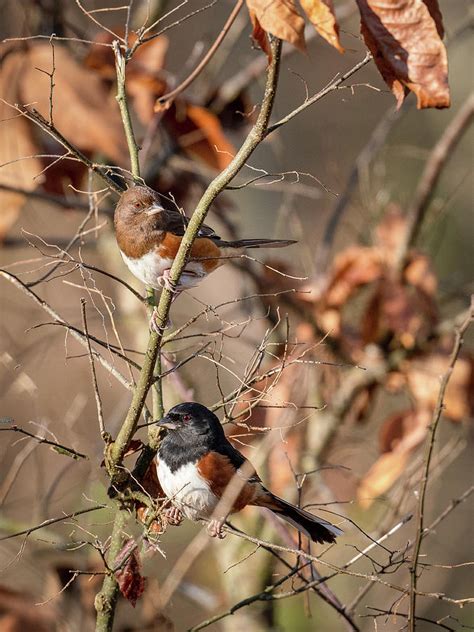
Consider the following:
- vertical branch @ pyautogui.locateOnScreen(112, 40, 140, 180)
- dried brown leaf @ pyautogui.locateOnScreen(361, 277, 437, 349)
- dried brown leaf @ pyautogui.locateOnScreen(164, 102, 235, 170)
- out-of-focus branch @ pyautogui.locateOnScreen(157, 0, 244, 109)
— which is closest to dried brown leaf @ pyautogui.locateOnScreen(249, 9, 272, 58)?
out-of-focus branch @ pyautogui.locateOnScreen(157, 0, 244, 109)

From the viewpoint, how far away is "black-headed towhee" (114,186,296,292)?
2.46m

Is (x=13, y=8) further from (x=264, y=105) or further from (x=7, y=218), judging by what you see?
(x=264, y=105)

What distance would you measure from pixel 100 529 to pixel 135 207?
196 cm

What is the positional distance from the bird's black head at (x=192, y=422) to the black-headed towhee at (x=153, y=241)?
338 mm

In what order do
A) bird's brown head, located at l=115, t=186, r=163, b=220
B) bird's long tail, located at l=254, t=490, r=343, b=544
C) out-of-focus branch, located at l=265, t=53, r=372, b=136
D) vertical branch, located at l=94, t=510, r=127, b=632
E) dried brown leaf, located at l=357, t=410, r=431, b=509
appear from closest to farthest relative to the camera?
out-of-focus branch, located at l=265, t=53, r=372, b=136
vertical branch, located at l=94, t=510, r=127, b=632
bird's long tail, located at l=254, t=490, r=343, b=544
bird's brown head, located at l=115, t=186, r=163, b=220
dried brown leaf, located at l=357, t=410, r=431, b=509

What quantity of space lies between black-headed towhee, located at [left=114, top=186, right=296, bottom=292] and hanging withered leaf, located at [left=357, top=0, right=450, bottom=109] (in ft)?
3.00

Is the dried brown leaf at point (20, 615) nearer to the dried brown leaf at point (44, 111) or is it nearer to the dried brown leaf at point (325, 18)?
the dried brown leaf at point (44, 111)

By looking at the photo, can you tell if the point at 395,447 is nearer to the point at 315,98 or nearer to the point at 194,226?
the point at 194,226

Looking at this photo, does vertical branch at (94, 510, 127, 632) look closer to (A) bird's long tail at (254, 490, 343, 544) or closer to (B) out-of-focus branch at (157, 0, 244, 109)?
(A) bird's long tail at (254, 490, 343, 544)

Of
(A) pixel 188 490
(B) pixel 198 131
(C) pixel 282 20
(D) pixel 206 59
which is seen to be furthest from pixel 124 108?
(B) pixel 198 131

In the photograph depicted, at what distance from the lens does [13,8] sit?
4496 mm

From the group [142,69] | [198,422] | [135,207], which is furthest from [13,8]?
[198,422]

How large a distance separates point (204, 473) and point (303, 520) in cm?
29

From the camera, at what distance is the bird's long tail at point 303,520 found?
227 cm
